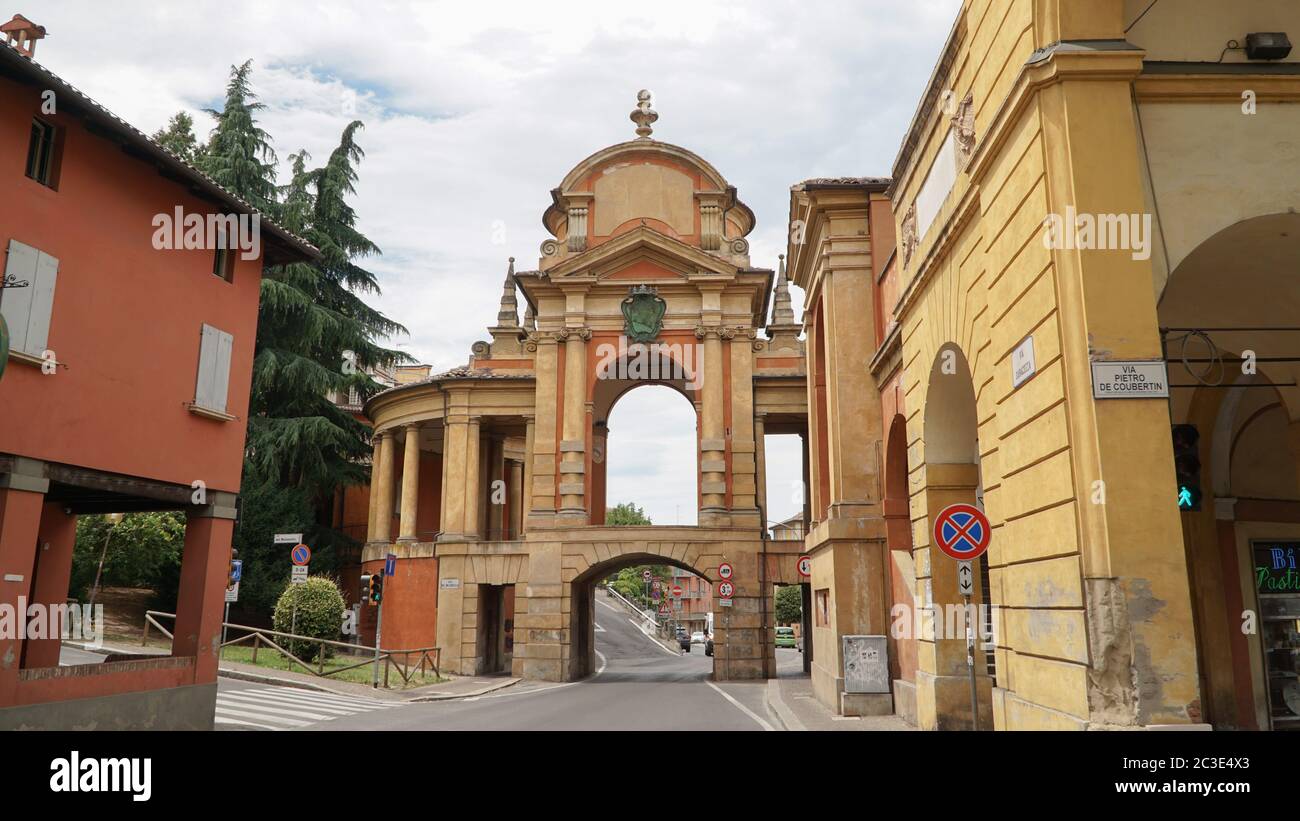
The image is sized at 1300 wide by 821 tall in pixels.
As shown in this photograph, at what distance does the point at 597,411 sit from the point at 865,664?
20.0m

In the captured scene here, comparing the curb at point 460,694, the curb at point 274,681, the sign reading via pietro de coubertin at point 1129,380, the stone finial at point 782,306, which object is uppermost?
the stone finial at point 782,306

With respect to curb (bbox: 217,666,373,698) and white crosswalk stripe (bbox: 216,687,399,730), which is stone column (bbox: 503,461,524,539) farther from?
white crosswalk stripe (bbox: 216,687,399,730)

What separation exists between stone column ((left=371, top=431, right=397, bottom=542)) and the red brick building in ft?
61.4

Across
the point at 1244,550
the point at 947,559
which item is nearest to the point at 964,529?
the point at 947,559

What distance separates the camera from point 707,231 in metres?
32.7

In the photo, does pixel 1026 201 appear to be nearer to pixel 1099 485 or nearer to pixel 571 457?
pixel 1099 485

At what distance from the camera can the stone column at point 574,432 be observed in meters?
30.2

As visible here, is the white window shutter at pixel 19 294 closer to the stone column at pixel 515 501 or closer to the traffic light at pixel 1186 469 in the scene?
the traffic light at pixel 1186 469

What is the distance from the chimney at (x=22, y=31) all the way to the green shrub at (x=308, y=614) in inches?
546

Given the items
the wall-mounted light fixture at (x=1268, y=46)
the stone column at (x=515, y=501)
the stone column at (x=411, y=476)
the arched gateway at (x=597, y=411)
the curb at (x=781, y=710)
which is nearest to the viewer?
the wall-mounted light fixture at (x=1268, y=46)

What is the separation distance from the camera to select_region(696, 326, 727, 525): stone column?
30.3 meters

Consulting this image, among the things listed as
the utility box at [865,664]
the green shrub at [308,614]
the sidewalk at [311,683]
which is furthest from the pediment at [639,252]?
the utility box at [865,664]

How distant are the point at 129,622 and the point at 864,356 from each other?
2355 centimetres

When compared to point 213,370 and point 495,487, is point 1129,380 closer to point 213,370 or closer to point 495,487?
point 213,370
